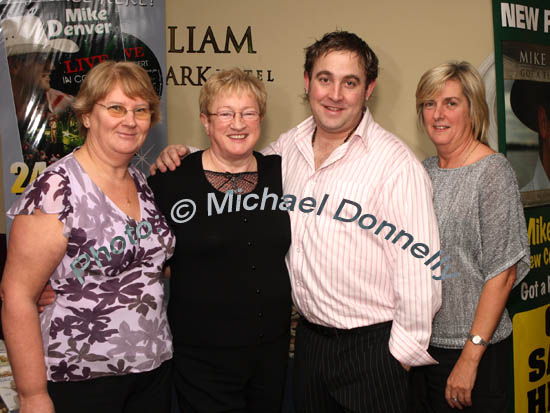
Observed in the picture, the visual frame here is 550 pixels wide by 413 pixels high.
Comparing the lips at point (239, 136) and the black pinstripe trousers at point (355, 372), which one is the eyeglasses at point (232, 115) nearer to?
the lips at point (239, 136)

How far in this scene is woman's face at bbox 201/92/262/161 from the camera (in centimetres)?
193

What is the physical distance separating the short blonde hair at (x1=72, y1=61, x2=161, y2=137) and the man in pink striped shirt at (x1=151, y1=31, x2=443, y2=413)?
1.30 ft

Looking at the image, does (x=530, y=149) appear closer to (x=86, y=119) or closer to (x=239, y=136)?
(x=239, y=136)

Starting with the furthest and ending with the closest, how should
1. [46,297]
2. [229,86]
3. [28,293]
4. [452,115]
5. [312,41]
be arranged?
[312,41]
[452,115]
[229,86]
[46,297]
[28,293]

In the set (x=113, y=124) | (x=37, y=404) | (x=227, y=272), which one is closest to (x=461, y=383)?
(x=227, y=272)

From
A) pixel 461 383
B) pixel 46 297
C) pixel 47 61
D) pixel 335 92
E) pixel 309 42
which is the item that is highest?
pixel 309 42

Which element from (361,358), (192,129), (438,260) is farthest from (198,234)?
(192,129)

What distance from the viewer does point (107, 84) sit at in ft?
5.58

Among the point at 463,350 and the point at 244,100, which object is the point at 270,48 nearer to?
the point at 244,100

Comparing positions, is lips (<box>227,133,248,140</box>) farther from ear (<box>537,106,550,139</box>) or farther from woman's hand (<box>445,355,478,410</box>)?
ear (<box>537,106,550,139</box>)

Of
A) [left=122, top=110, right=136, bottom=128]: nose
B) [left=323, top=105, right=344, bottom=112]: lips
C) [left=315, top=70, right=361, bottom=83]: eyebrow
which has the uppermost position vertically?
[left=315, top=70, right=361, bottom=83]: eyebrow

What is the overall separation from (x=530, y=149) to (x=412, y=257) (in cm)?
205

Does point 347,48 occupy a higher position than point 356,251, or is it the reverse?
point 347,48

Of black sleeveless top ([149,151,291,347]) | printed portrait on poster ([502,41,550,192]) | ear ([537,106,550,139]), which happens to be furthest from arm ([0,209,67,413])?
ear ([537,106,550,139])
